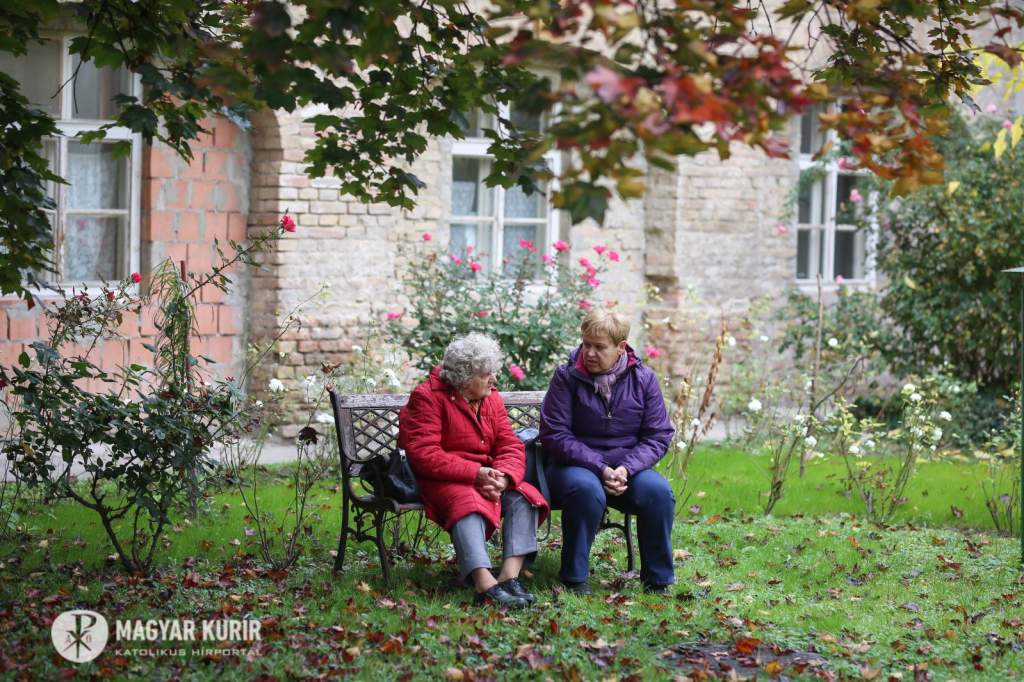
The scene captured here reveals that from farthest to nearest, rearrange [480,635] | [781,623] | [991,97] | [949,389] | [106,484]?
[991,97] → [949,389] → [106,484] → [781,623] → [480,635]

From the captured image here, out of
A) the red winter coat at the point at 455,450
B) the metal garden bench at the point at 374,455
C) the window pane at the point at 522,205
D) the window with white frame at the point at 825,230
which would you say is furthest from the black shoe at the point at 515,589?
the window with white frame at the point at 825,230

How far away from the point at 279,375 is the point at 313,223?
1.26 meters

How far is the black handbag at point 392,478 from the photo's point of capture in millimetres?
5789

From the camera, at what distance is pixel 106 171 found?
32.7ft

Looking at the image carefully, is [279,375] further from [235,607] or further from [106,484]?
[235,607]

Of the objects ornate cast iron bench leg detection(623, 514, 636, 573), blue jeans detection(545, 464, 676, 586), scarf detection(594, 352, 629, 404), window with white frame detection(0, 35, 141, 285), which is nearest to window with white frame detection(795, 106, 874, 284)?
window with white frame detection(0, 35, 141, 285)

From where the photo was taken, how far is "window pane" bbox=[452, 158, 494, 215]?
38.4ft

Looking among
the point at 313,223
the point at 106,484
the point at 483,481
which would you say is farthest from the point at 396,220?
the point at 483,481

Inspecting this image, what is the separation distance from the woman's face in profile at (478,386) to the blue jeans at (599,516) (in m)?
0.56

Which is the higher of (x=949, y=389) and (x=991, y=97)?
(x=991, y=97)

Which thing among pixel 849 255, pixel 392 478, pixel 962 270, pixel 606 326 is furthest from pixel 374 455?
pixel 849 255

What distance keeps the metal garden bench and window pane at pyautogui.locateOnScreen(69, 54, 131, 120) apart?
4.30 metres

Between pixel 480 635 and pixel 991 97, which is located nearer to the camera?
pixel 480 635

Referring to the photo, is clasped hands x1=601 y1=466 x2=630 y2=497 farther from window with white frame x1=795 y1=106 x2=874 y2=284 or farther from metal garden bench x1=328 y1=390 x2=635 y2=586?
window with white frame x1=795 y1=106 x2=874 y2=284
